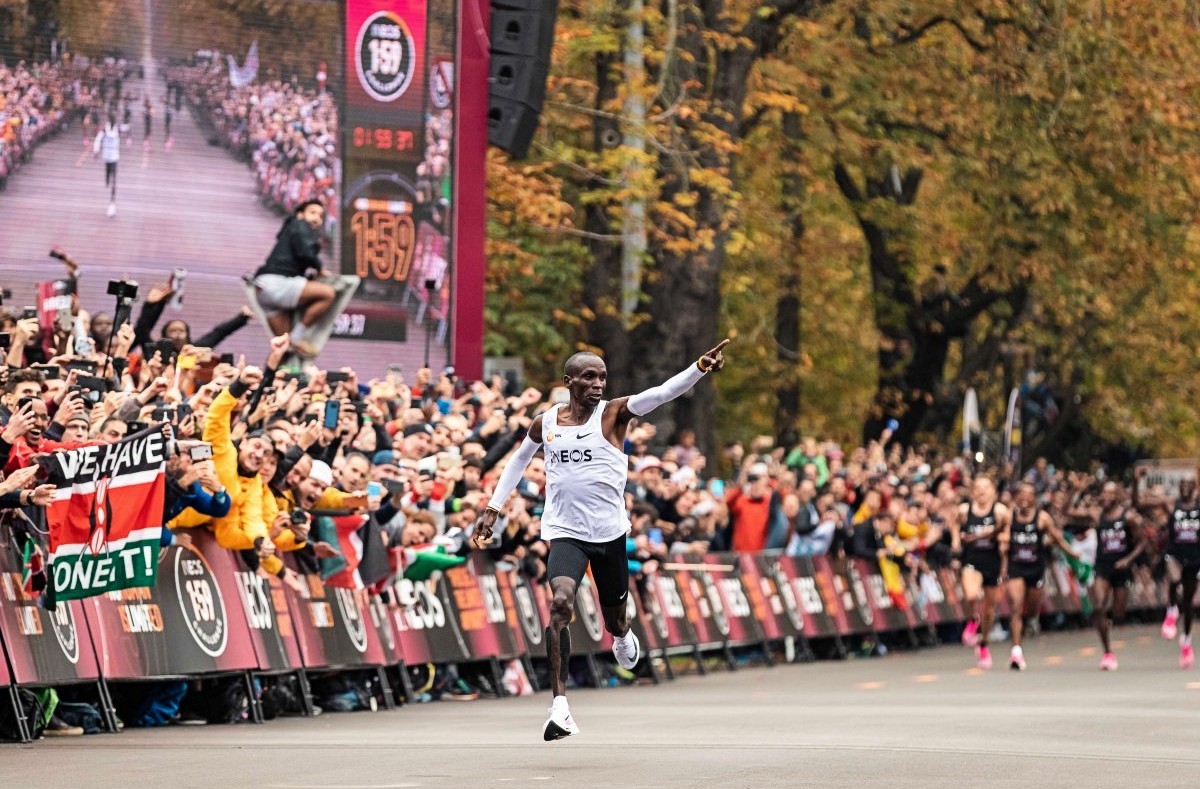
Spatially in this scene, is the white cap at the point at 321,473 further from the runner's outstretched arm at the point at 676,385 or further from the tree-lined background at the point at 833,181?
the tree-lined background at the point at 833,181

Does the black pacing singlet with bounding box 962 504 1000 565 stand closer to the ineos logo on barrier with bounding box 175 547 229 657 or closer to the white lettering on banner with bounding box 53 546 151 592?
the ineos logo on barrier with bounding box 175 547 229 657

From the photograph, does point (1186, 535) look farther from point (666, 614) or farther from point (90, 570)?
point (90, 570)

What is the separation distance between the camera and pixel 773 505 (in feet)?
96.0

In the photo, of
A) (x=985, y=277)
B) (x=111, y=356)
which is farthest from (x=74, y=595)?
(x=985, y=277)

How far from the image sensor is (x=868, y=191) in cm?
4228

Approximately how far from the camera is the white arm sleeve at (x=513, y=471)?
48.4 ft

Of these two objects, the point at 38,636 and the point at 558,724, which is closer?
the point at 558,724

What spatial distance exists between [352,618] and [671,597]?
7135mm

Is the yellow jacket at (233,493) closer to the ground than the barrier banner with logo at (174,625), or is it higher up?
higher up

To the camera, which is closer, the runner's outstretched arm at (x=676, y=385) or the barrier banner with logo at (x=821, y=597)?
the runner's outstretched arm at (x=676, y=385)

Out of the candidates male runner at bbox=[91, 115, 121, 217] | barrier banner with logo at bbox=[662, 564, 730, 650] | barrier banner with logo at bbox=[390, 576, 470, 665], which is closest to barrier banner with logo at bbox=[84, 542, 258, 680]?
barrier banner with logo at bbox=[390, 576, 470, 665]

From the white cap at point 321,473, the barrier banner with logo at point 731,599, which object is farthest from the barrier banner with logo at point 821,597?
the white cap at point 321,473

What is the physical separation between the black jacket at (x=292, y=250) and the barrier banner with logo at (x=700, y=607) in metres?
4.85

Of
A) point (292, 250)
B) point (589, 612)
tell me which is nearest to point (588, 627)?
point (589, 612)
